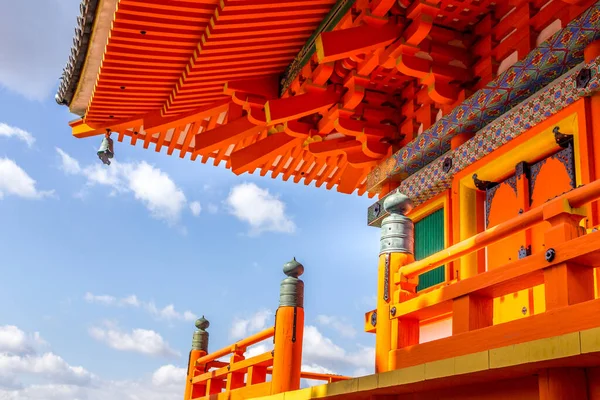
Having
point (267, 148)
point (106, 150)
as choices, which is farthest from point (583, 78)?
point (106, 150)

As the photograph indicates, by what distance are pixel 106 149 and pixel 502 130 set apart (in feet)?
16.6

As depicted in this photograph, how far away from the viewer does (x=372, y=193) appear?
839 centimetres

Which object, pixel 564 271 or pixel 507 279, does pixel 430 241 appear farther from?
pixel 564 271

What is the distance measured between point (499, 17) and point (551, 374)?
13.6ft

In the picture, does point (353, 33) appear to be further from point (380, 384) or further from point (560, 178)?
point (380, 384)

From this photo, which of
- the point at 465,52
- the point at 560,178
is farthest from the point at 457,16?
the point at 560,178

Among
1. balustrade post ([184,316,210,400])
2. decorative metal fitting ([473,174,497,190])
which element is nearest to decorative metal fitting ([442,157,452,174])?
decorative metal fitting ([473,174,497,190])

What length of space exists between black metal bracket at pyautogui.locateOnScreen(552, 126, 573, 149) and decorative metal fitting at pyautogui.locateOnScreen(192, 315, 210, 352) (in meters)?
4.89

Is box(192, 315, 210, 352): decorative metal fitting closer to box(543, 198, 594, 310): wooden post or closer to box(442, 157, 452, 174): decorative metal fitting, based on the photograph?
box(442, 157, 452, 174): decorative metal fitting

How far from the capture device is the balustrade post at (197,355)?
8398mm

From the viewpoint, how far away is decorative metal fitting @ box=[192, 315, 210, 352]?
8.68 metres


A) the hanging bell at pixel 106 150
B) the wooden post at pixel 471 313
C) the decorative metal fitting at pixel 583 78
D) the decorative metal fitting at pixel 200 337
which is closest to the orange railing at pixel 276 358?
the decorative metal fitting at pixel 200 337

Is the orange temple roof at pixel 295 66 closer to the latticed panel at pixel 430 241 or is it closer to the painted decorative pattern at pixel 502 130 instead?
the painted decorative pattern at pixel 502 130

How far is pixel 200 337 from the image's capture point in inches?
344
